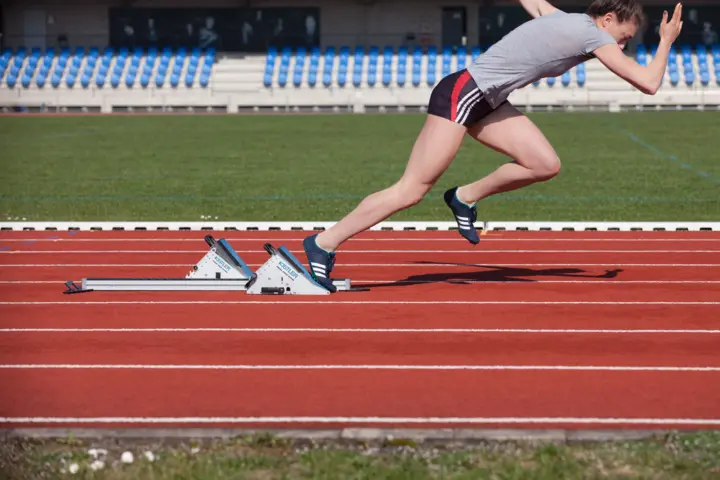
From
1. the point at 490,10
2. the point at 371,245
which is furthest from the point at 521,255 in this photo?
the point at 490,10

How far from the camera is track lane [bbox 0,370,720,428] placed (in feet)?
15.8

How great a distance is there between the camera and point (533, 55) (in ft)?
23.4

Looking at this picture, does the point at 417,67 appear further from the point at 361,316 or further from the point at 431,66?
the point at 361,316

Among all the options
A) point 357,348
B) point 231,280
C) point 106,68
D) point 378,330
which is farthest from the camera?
point 106,68

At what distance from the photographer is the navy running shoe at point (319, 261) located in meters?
7.47

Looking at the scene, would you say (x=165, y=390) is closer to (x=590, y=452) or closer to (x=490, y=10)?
(x=590, y=452)

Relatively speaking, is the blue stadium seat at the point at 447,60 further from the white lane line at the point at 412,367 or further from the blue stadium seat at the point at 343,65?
the white lane line at the point at 412,367

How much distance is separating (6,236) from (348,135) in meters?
16.5

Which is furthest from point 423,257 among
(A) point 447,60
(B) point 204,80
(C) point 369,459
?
(A) point 447,60

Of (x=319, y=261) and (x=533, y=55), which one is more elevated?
(x=533, y=55)

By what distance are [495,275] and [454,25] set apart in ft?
135

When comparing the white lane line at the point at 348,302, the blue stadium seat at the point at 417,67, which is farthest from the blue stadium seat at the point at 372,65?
the white lane line at the point at 348,302

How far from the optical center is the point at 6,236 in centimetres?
1101

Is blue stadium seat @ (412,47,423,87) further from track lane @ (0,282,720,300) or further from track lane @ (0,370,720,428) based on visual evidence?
track lane @ (0,370,720,428)
